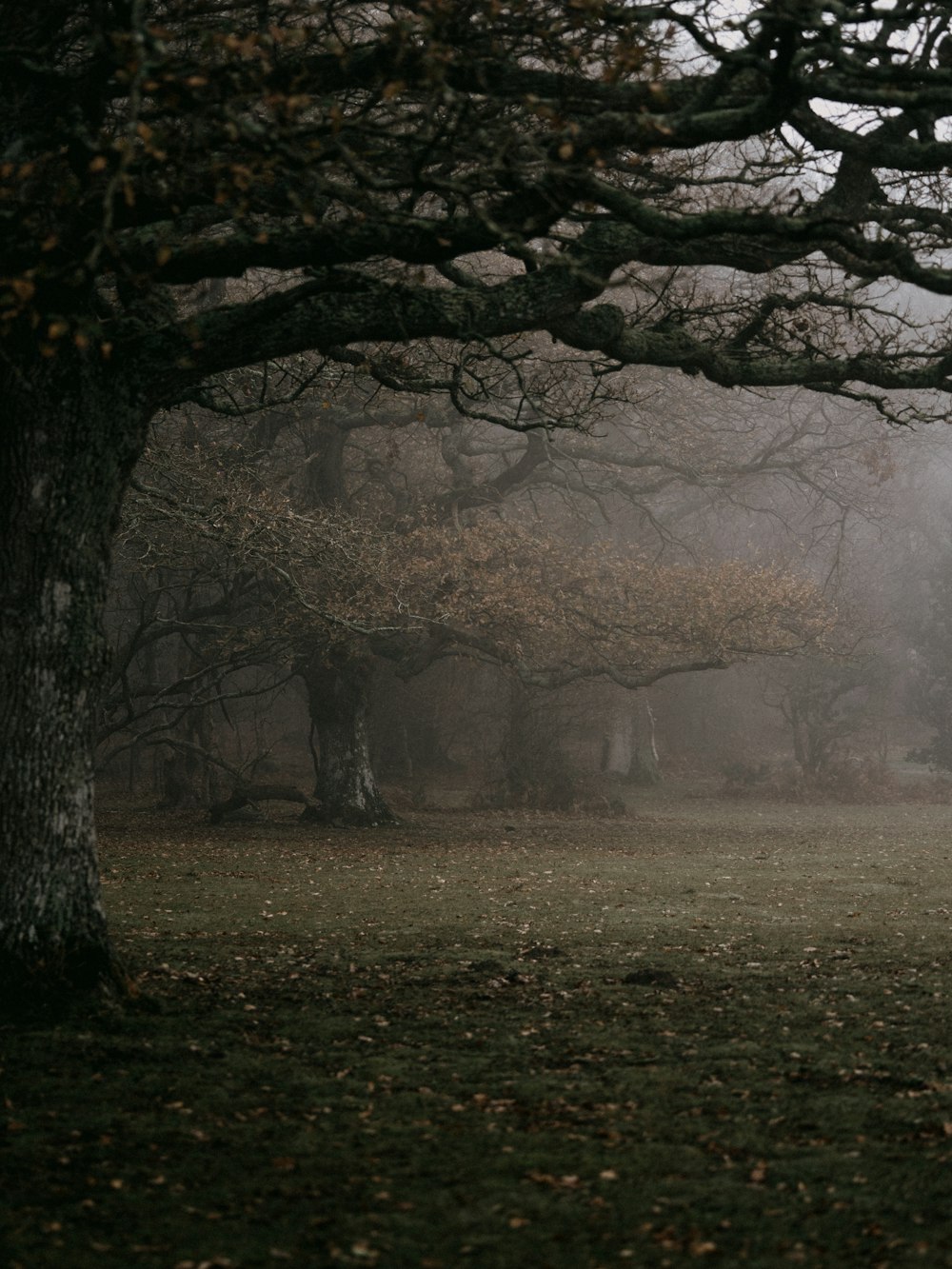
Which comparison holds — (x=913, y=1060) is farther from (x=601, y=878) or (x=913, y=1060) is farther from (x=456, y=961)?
(x=601, y=878)

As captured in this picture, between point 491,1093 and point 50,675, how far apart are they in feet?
13.2

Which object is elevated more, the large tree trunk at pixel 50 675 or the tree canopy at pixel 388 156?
the tree canopy at pixel 388 156

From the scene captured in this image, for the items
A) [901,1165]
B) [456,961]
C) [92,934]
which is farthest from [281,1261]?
[456,961]

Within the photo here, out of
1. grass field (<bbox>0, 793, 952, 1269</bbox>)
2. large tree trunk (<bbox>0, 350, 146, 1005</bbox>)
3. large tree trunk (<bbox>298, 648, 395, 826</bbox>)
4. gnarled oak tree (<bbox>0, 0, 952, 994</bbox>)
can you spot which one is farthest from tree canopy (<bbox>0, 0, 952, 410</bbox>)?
large tree trunk (<bbox>298, 648, 395, 826</bbox>)

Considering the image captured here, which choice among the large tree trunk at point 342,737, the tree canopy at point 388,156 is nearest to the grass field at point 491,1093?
the tree canopy at point 388,156

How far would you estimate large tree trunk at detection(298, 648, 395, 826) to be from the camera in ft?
93.9

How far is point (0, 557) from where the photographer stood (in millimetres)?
9188

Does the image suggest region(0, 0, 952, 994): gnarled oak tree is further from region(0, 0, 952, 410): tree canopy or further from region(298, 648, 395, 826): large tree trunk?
region(298, 648, 395, 826): large tree trunk

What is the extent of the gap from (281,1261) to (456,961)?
6.81 meters

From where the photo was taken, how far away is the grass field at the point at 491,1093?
5.46 m

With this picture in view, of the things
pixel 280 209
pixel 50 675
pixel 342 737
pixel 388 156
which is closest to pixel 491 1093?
pixel 50 675

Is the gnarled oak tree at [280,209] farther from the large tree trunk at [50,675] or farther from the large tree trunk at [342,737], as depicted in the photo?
the large tree trunk at [342,737]

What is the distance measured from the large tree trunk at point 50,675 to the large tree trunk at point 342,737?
1919 cm

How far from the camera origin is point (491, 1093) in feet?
25.1
